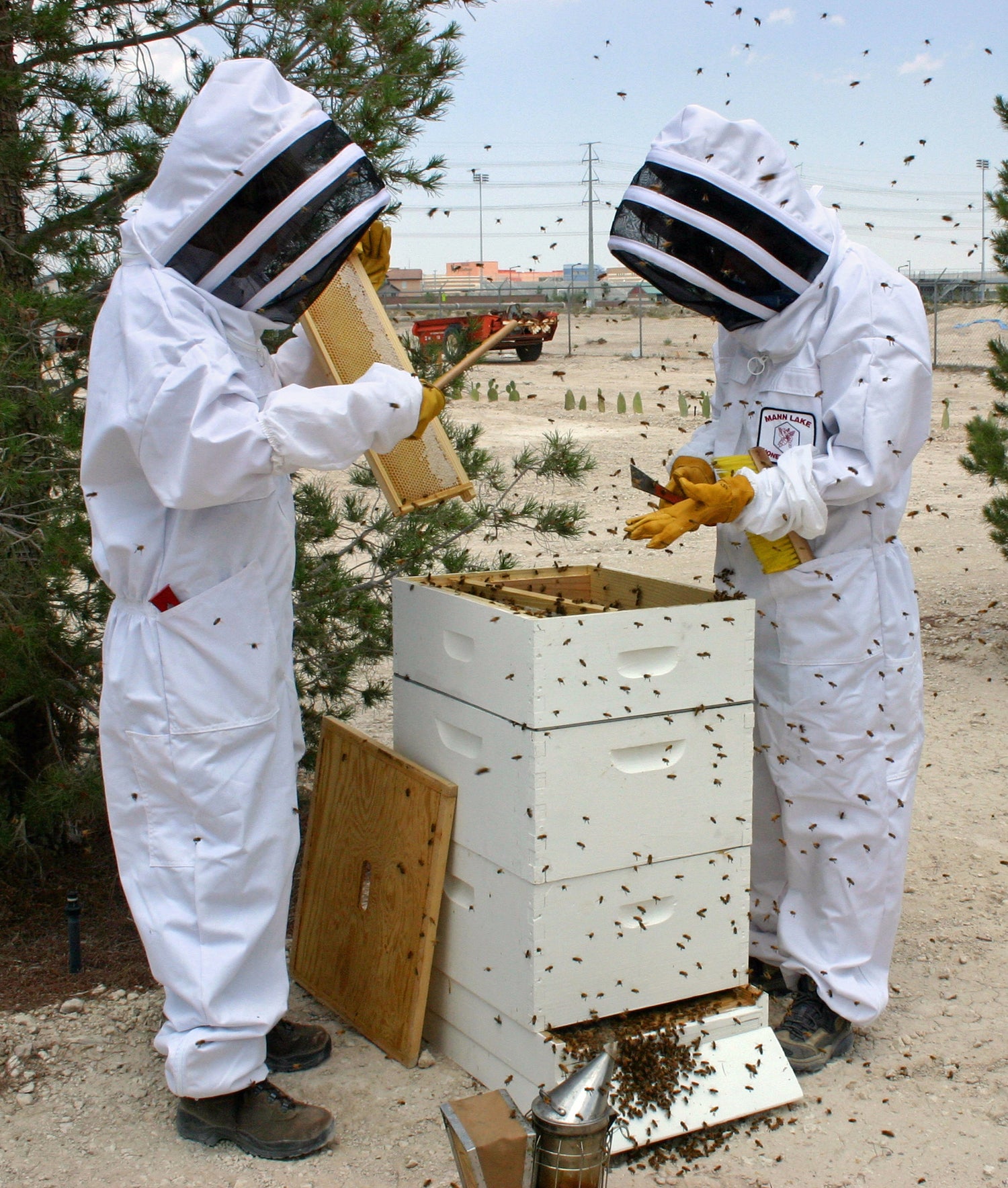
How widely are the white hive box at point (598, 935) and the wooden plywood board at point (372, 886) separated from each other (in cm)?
8

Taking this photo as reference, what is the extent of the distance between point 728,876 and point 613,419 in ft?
35.5

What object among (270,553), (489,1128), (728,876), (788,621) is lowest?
(489,1128)

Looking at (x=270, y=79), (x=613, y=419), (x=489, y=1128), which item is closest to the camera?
(x=489, y=1128)

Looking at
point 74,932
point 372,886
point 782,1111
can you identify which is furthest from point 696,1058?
point 74,932

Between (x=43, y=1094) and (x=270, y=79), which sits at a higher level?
(x=270, y=79)

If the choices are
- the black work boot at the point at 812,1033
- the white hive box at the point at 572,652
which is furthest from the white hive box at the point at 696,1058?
the white hive box at the point at 572,652

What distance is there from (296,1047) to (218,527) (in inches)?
51.4

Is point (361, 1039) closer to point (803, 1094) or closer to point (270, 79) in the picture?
point (803, 1094)

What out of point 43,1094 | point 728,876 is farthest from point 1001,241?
point 43,1094

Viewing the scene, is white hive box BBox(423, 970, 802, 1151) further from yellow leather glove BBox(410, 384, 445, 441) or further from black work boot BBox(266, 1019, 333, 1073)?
yellow leather glove BBox(410, 384, 445, 441)

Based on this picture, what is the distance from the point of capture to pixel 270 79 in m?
2.31

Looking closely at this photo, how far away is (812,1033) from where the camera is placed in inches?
111

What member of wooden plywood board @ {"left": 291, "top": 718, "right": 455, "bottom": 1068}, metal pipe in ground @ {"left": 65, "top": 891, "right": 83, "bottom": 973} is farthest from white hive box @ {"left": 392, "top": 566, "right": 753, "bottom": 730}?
metal pipe in ground @ {"left": 65, "top": 891, "right": 83, "bottom": 973}

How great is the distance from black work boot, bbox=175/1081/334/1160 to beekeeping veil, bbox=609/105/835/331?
6.60ft
